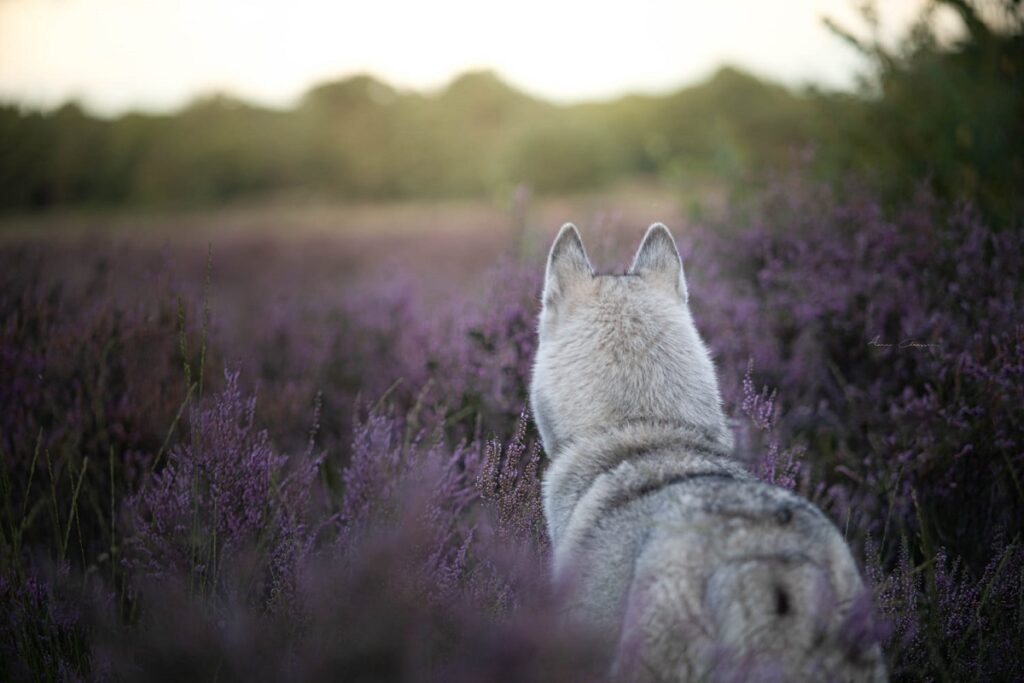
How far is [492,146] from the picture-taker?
36.2m

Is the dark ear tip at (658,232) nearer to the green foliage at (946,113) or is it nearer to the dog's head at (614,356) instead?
the dog's head at (614,356)

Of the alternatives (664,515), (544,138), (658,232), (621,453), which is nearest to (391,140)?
(544,138)

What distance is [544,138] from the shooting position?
114 ft

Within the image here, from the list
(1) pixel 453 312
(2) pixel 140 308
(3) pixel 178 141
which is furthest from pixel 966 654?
(3) pixel 178 141

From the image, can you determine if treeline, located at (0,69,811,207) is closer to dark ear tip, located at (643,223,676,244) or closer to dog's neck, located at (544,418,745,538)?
dark ear tip, located at (643,223,676,244)

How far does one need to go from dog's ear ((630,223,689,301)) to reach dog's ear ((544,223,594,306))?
254 millimetres

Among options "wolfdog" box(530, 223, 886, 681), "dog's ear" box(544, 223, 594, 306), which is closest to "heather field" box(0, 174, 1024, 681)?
"wolfdog" box(530, 223, 886, 681)

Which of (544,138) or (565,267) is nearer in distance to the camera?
(565,267)

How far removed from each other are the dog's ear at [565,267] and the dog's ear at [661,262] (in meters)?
0.25

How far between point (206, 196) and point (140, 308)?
29177 millimetres

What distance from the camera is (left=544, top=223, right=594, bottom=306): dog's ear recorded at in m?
2.71

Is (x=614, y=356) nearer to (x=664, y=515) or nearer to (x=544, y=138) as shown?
(x=664, y=515)

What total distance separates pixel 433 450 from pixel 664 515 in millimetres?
1088

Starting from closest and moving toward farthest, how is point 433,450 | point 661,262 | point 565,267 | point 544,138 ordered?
1. point 433,450
2. point 565,267
3. point 661,262
4. point 544,138
